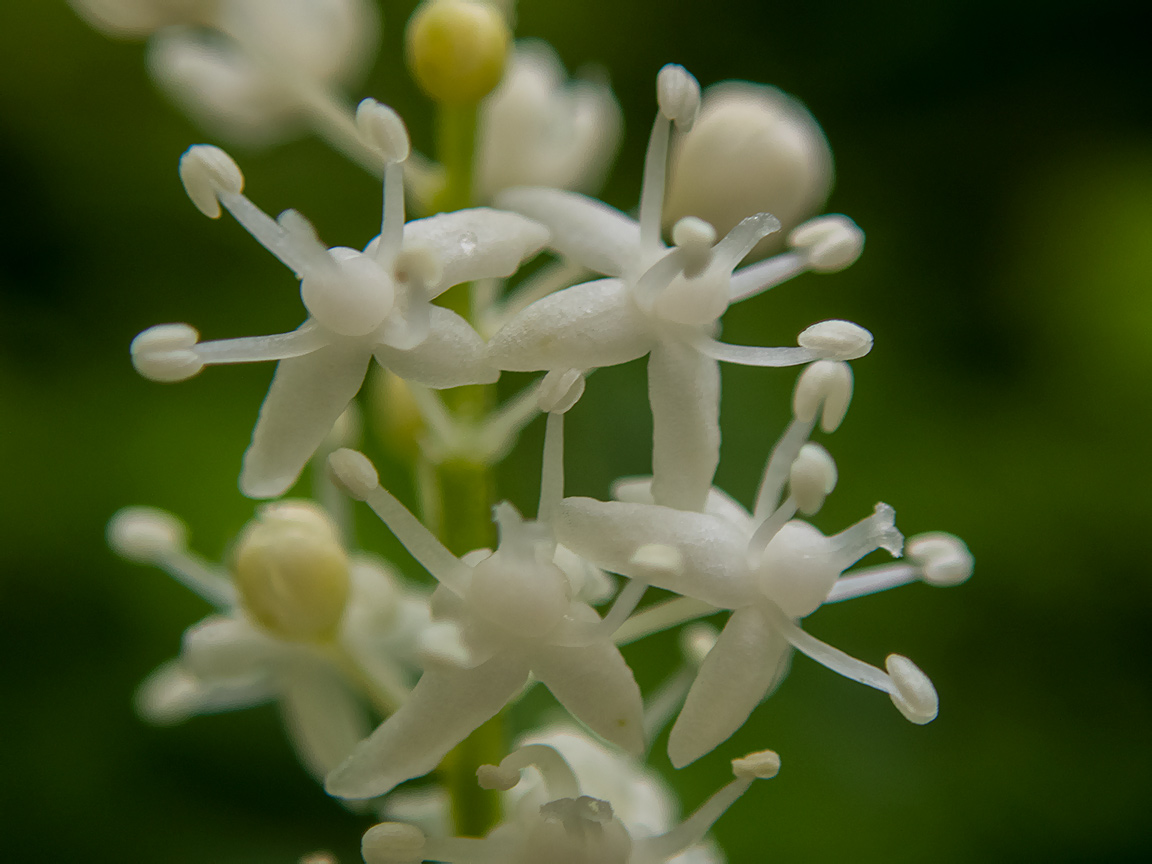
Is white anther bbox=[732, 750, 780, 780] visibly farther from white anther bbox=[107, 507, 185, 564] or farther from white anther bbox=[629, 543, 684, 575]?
white anther bbox=[107, 507, 185, 564]

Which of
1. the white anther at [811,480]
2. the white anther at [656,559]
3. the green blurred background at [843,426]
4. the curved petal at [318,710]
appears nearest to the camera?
the white anther at [656,559]

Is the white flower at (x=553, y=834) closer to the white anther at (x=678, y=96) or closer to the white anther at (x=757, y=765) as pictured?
the white anther at (x=757, y=765)

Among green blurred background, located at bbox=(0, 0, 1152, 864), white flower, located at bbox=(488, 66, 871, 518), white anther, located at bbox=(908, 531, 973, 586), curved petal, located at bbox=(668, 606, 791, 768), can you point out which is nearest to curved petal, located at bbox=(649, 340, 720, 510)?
white flower, located at bbox=(488, 66, 871, 518)

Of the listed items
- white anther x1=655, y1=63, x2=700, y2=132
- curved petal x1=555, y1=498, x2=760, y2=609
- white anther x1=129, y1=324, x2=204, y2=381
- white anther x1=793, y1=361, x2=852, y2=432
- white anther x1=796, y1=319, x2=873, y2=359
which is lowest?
curved petal x1=555, y1=498, x2=760, y2=609

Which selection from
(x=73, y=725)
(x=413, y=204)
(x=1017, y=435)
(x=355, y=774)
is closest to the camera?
(x=355, y=774)

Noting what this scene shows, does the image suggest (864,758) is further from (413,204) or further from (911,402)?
(413,204)

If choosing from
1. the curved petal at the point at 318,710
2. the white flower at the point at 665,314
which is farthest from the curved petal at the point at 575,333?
the curved petal at the point at 318,710

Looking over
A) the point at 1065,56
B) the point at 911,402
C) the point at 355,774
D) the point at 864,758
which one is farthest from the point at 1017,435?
the point at 355,774
